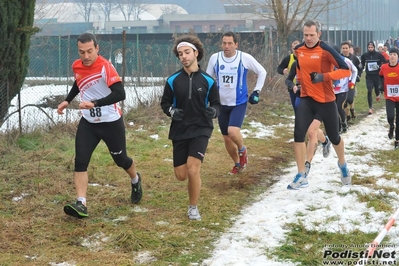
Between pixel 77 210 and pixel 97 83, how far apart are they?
1327 mm

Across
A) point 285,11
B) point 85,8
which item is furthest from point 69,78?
point 85,8

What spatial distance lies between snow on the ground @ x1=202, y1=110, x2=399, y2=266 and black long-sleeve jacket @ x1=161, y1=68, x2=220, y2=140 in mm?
1060

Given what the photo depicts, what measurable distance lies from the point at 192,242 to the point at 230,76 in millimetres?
3620

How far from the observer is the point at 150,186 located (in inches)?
345

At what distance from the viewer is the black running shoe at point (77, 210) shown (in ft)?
22.8

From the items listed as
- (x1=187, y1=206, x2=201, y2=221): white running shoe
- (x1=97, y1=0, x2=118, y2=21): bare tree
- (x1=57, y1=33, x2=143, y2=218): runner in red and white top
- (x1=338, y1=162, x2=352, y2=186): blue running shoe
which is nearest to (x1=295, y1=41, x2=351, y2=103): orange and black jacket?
(x1=338, y1=162, x2=352, y2=186): blue running shoe

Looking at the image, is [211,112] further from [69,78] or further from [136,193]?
[69,78]

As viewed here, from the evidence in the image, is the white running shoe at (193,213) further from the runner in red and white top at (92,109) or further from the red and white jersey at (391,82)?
the red and white jersey at (391,82)

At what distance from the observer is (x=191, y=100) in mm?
7105

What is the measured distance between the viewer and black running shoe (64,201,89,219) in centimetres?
694

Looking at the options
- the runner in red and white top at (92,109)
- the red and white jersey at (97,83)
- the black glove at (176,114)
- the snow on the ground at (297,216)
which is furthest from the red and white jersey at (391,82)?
the red and white jersey at (97,83)

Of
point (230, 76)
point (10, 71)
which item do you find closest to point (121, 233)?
point (230, 76)

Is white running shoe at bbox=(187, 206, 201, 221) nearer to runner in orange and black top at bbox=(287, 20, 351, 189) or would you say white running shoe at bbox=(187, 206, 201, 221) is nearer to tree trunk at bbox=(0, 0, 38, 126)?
runner in orange and black top at bbox=(287, 20, 351, 189)

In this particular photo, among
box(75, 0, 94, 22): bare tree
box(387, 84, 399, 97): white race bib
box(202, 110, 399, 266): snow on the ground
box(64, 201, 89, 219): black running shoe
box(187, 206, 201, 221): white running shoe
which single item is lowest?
box(202, 110, 399, 266): snow on the ground
